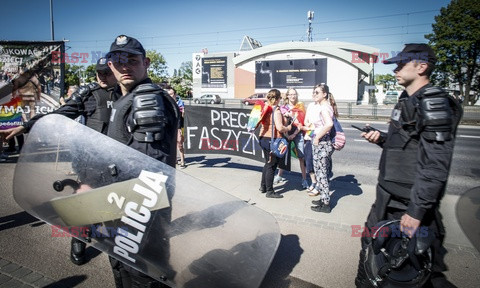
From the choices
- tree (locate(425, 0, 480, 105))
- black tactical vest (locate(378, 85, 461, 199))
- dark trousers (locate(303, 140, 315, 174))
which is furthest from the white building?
black tactical vest (locate(378, 85, 461, 199))

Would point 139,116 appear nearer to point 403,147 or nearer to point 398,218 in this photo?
point 403,147

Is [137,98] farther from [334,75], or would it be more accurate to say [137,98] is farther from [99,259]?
[334,75]

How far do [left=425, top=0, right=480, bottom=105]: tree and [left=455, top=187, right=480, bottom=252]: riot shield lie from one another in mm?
35672

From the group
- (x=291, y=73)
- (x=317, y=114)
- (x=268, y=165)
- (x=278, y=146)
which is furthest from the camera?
(x=291, y=73)

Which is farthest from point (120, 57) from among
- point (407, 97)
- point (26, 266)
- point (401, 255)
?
point (26, 266)

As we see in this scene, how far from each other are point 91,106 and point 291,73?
40002mm

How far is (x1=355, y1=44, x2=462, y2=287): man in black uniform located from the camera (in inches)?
69.8

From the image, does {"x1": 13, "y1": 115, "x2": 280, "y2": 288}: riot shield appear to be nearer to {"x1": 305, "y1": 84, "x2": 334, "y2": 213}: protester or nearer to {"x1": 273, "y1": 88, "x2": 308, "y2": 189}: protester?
{"x1": 305, "y1": 84, "x2": 334, "y2": 213}: protester

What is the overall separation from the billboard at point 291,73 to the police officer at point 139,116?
3875 cm

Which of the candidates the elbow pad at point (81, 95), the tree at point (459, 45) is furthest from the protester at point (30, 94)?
the tree at point (459, 45)

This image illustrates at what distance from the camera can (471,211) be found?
2.39 metres

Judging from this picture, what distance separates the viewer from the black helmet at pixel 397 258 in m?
1.85

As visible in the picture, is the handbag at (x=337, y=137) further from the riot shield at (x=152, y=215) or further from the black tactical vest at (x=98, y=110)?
the black tactical vest at (x=98, y=110)

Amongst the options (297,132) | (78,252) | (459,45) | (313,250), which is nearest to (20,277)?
(78,252)
